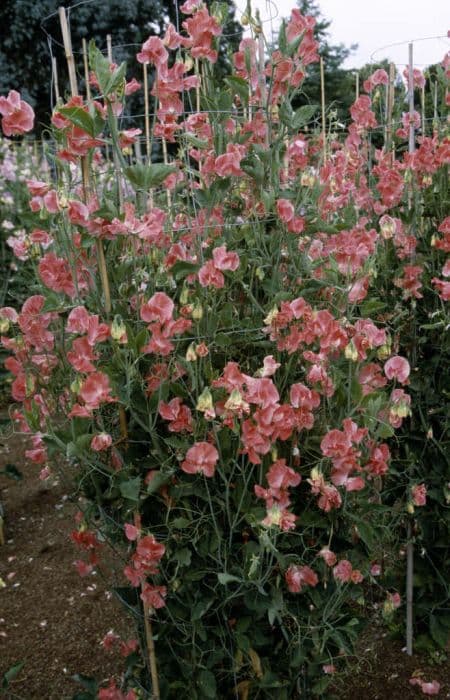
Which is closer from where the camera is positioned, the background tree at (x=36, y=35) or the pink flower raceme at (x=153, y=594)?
the pink flower raceme at (x=153, y=594)

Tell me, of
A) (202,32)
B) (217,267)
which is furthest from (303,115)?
(217,267)

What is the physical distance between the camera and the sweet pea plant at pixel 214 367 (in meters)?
1.33

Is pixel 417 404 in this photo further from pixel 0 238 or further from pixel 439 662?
pixel 0 238

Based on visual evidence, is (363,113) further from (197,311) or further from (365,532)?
(365,532)

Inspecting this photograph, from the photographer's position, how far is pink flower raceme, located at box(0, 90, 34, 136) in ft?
4.38

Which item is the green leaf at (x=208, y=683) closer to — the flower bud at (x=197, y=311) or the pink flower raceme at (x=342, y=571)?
the pink flower raceme at (x=342, y=571)

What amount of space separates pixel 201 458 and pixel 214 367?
24cm

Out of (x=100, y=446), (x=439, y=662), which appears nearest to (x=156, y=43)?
(x=100, y=446)

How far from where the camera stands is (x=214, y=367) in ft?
4.94

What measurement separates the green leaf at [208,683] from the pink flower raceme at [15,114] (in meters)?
1.23

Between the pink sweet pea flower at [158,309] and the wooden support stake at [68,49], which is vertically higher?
the wooden support stake at [68,49]

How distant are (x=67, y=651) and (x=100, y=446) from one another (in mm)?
1387

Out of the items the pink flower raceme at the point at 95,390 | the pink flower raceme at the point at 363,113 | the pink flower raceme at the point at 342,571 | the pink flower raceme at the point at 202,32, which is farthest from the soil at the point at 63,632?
the pink flower raceme at the point at 363,113

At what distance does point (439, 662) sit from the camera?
89.8 inches
